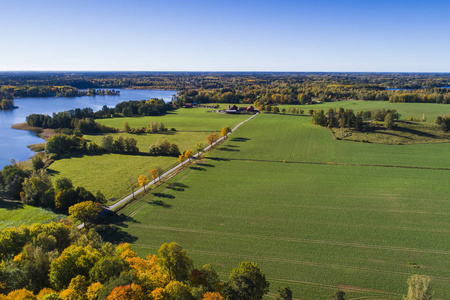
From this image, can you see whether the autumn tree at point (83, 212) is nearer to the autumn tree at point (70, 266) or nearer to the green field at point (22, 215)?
the green field at point (22, 215)

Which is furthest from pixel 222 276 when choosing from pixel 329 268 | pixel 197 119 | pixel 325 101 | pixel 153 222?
pixel 325 101

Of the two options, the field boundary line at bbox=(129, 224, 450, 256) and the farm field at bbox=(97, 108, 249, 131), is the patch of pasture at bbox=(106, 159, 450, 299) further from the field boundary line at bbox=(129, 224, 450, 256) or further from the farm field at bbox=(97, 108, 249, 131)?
the farm field at bbox=(97, 108, 249, 131)

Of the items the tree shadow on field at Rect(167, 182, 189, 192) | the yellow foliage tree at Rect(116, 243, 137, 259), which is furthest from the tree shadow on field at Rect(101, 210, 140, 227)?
the tree shadow on field at Rect(167, 182, 189, 192)

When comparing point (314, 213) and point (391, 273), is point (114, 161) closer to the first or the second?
point (314, 213)

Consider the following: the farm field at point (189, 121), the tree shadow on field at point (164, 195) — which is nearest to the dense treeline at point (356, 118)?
the farm field at point (189, 121)

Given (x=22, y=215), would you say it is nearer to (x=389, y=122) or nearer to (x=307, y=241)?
(x=307, y=241)

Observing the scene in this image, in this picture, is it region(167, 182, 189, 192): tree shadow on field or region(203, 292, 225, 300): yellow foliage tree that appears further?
region(167, 182, 189, 192): tree shadow on field

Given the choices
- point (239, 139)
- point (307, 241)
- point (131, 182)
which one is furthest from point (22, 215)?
point (239, 139)
